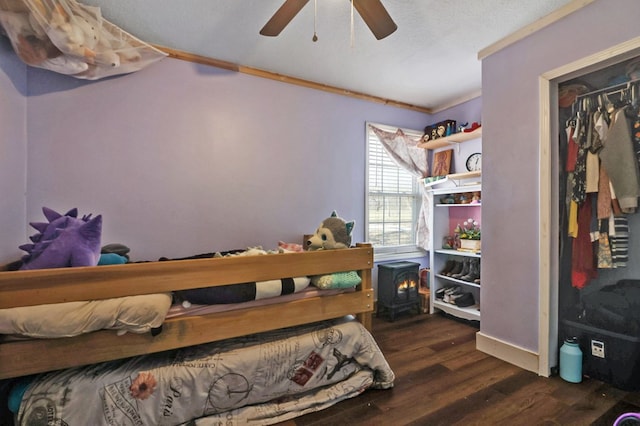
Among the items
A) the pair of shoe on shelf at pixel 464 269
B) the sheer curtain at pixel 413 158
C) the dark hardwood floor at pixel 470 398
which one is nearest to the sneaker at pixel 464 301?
the pair of shoe on shelf at pixel 464 269

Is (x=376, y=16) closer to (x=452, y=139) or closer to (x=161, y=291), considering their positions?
(x=161, y=291)

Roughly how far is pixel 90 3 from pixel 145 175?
1200mm

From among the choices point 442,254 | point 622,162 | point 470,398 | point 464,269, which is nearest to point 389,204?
point 442,254

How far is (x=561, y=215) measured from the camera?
2111 millimetres

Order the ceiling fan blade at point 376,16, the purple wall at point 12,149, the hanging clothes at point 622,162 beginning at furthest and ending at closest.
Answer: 1. the purple wall at point 12,149
2. the hanging clothes at point 622,162
3. the ceiling fan blade at point 376,16

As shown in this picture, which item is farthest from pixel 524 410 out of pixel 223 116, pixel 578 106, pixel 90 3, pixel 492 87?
pixel 90 3

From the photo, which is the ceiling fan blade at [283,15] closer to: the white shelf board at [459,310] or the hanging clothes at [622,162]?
the hanging clothes at [622,162]

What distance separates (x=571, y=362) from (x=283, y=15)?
2858 millimetres

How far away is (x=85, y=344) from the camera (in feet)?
4.21

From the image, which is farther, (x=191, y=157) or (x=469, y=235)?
(x=469, y=235)

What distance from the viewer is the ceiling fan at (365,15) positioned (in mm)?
1494

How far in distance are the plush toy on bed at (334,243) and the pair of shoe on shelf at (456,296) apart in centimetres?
182

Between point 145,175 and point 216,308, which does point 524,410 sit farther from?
point 145,175

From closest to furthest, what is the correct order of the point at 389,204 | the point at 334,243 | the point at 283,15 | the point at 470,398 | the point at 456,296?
the point at 283,15 < the point at 470,398 < the point at 334,243 < the point at 456,296 < the point at 389,204
